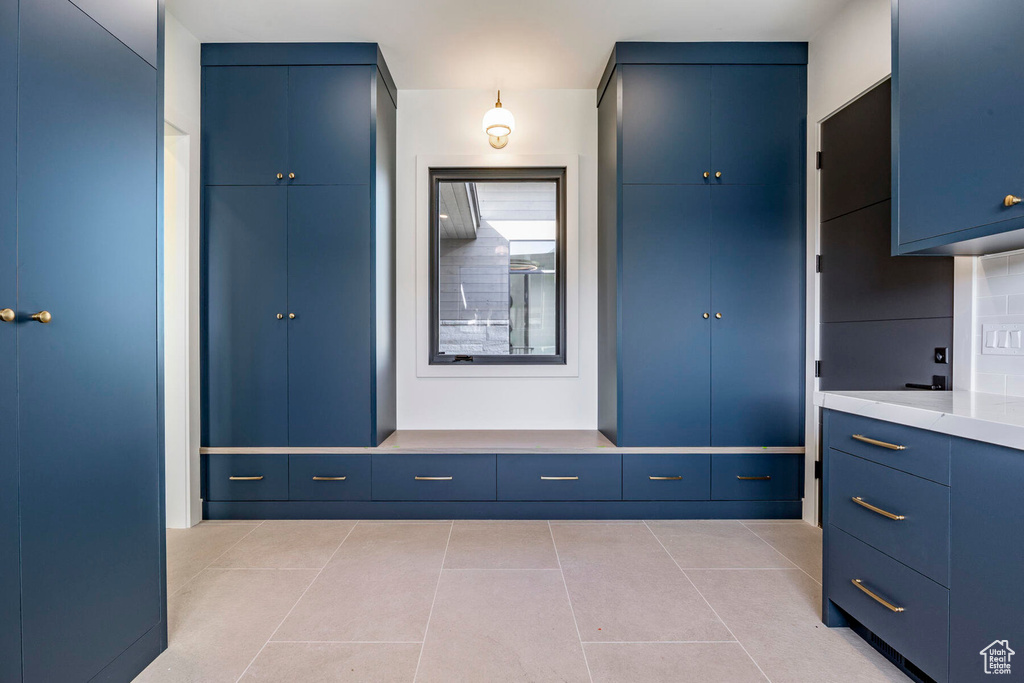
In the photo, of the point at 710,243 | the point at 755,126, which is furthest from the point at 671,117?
the point at 710,243

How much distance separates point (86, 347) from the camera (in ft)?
4.28

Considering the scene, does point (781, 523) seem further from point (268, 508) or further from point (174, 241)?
point (174, 241)

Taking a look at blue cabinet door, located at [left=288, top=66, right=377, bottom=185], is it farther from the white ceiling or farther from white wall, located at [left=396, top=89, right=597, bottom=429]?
white wall, located at [left=396, top=89, right=597, bottom=429]

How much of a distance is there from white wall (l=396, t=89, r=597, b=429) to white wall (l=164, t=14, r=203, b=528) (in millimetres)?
1180

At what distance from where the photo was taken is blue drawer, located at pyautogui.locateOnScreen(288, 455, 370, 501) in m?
2.77

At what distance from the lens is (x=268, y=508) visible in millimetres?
2777

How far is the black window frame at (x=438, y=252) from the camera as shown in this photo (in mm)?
3303

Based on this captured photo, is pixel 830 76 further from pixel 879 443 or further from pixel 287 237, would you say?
pixel 287 237

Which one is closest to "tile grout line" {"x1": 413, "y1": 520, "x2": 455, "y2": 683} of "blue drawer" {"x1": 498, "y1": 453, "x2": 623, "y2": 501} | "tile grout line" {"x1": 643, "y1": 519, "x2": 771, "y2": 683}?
"blue drawer" {"x1": 498, "y1": 453, "x2": 623, "y2": 501}

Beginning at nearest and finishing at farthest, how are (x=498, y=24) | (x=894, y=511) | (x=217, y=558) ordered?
1. (x=894, y=511)
2. (x=217, y=558)
3. (x=498, y=24)

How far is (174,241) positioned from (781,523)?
3800mm

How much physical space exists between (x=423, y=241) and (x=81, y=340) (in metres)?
2.17

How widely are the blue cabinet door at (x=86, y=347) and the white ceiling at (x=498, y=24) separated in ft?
4.39

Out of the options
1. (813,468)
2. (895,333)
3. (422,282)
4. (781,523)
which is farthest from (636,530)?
(422,282)
